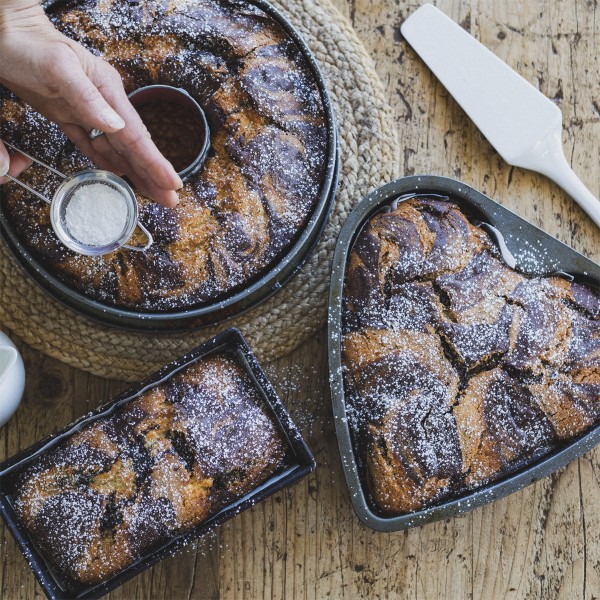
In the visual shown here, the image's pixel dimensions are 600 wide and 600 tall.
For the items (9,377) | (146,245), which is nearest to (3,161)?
(146,245)

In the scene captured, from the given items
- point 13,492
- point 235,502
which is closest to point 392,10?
point 235,502

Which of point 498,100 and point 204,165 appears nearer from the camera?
point 204,165

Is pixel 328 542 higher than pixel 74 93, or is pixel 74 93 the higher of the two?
pixel 74 93

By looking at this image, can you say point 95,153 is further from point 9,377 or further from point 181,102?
point 9,377

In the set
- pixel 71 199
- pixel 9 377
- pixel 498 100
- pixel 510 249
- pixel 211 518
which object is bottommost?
pixel 211 518

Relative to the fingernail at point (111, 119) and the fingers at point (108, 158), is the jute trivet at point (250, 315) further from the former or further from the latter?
the fingernail at point (111, 119)

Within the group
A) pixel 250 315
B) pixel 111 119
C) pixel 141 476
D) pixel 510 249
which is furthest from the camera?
pixel 250 315

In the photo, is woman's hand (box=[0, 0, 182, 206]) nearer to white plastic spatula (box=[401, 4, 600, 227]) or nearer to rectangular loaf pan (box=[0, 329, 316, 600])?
rectangular loaf pan (box=[0, 329, 316, 600])
